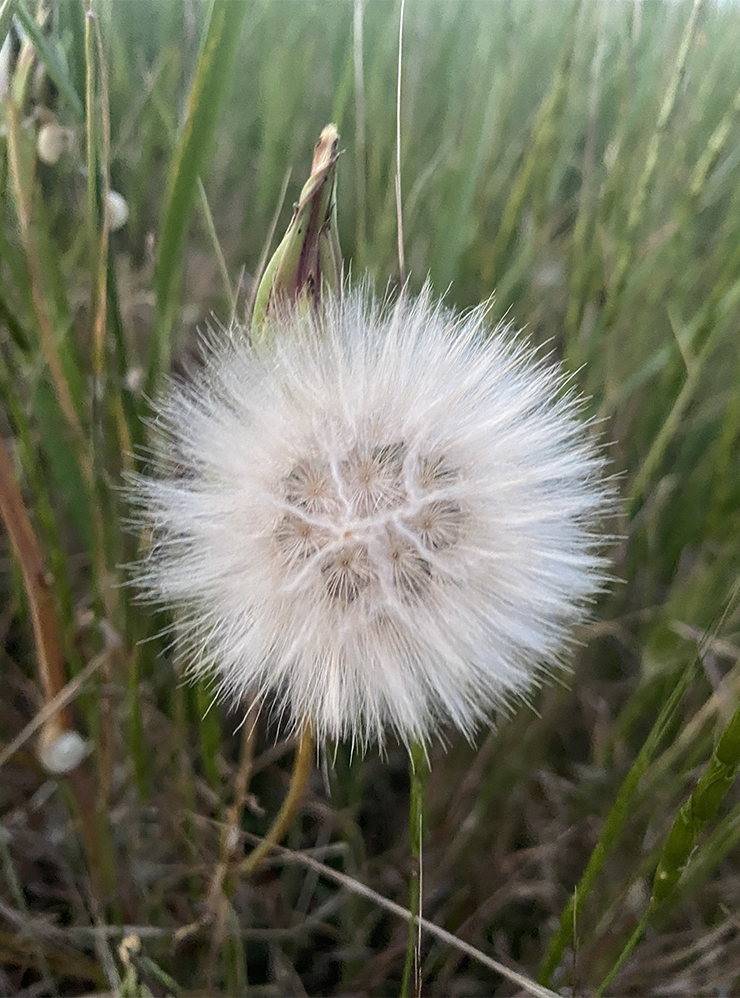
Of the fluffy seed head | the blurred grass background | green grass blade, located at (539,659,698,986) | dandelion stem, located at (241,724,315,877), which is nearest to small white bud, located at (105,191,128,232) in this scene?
the blurred grass background

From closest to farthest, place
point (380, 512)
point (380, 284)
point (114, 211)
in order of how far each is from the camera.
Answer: point (380, 512), point (114, 211), point (380, 284)

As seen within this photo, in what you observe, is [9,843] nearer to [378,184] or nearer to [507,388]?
[507,388]

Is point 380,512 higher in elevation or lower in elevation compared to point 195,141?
lower

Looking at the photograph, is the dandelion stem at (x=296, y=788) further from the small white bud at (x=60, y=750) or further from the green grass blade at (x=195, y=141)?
the green grass blade at (x=195, y=141)

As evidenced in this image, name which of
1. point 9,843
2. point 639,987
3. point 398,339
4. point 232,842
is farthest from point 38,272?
point 639,987

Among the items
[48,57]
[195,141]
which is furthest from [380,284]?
[48,57]

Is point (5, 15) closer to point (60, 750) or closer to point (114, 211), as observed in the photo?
point (114, 211)

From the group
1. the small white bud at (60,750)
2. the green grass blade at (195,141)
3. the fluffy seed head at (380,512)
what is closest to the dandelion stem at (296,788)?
the fluffy seed head at (380,512)
